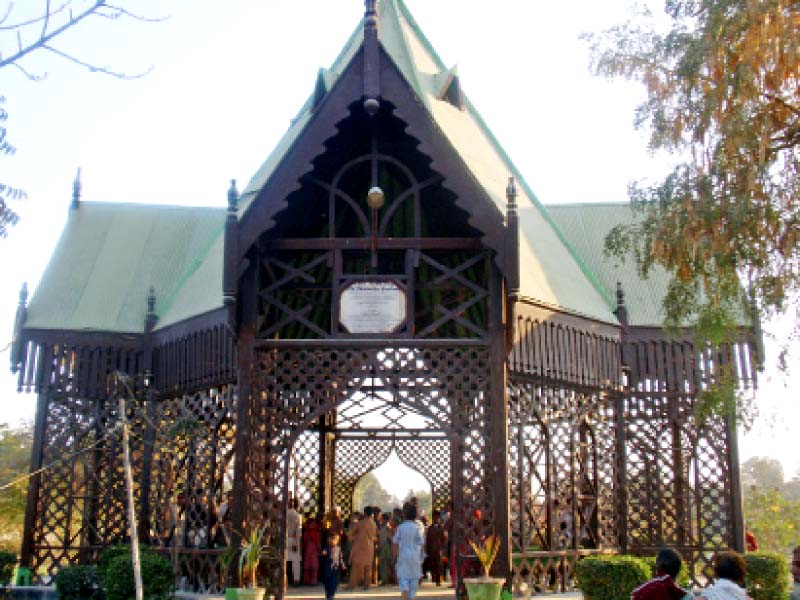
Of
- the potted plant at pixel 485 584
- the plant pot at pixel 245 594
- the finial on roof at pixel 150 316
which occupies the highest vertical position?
the finial on roof at pixel 150 316

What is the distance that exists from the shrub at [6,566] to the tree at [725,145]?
11997 mm

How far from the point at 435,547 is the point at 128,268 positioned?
27.7 feet

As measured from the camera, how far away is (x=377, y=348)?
13.9 m

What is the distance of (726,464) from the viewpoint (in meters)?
17.1

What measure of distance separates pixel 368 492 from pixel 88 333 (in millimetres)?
108321

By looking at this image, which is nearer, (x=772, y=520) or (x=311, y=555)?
(x=311, y=555)

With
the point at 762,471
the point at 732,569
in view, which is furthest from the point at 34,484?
the point at 762,471

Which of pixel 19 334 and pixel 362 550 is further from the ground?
pixel 19 334

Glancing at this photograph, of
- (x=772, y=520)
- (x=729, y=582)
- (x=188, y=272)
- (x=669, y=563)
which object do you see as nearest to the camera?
(x=729, y=582)

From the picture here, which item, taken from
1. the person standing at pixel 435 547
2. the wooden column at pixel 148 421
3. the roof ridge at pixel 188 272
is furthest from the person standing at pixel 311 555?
the roof ridge at pixel 188 272

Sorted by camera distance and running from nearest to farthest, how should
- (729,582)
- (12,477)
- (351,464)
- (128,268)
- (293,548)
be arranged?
(729,582) → (293,548) → (128,268) → (351,464) → (12,477)

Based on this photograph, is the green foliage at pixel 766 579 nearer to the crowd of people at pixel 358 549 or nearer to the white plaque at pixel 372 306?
the crowd of people at pixel 358 549

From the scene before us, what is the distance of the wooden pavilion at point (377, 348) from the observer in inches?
534

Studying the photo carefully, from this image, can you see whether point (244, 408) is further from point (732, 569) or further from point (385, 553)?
point (732, 569)
